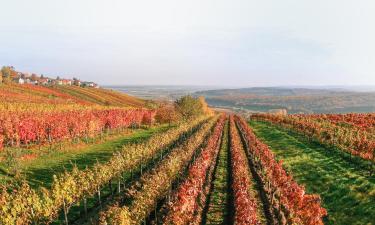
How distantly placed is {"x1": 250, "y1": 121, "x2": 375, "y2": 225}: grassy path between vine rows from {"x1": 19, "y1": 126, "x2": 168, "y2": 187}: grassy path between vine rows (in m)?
19.3

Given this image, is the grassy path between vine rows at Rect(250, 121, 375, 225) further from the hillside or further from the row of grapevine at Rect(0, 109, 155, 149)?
the hillside

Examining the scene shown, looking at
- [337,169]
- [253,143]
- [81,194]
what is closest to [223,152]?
[253,143]

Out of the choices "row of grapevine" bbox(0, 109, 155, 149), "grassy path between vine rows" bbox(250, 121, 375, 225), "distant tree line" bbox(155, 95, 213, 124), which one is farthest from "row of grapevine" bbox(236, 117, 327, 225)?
"distant tree line" bbox(155, 95, 213, 124)

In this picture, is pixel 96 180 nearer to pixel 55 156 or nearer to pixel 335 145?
pixel 55 156

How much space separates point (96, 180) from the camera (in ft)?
79.7

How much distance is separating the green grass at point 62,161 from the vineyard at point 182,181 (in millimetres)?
116

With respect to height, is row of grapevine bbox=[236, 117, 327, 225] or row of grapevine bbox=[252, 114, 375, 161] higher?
row of grapevine bbox=[252, 114, 375, 161]

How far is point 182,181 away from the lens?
27.8 metres

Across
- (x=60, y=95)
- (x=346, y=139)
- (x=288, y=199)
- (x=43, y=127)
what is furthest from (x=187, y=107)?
(x=288, y=199)

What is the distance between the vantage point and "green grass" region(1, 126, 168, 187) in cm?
3294

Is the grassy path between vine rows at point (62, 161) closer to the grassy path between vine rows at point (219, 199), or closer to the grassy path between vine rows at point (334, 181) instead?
the grassy path between vine rows at point (219, 199)

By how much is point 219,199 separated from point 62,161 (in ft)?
75.0

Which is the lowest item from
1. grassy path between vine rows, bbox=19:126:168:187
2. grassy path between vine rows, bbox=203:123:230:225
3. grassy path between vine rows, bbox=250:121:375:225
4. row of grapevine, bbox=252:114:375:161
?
grassy path between vine rows, bbox=19:126:168:187

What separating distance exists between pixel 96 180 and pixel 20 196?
6451 mm
